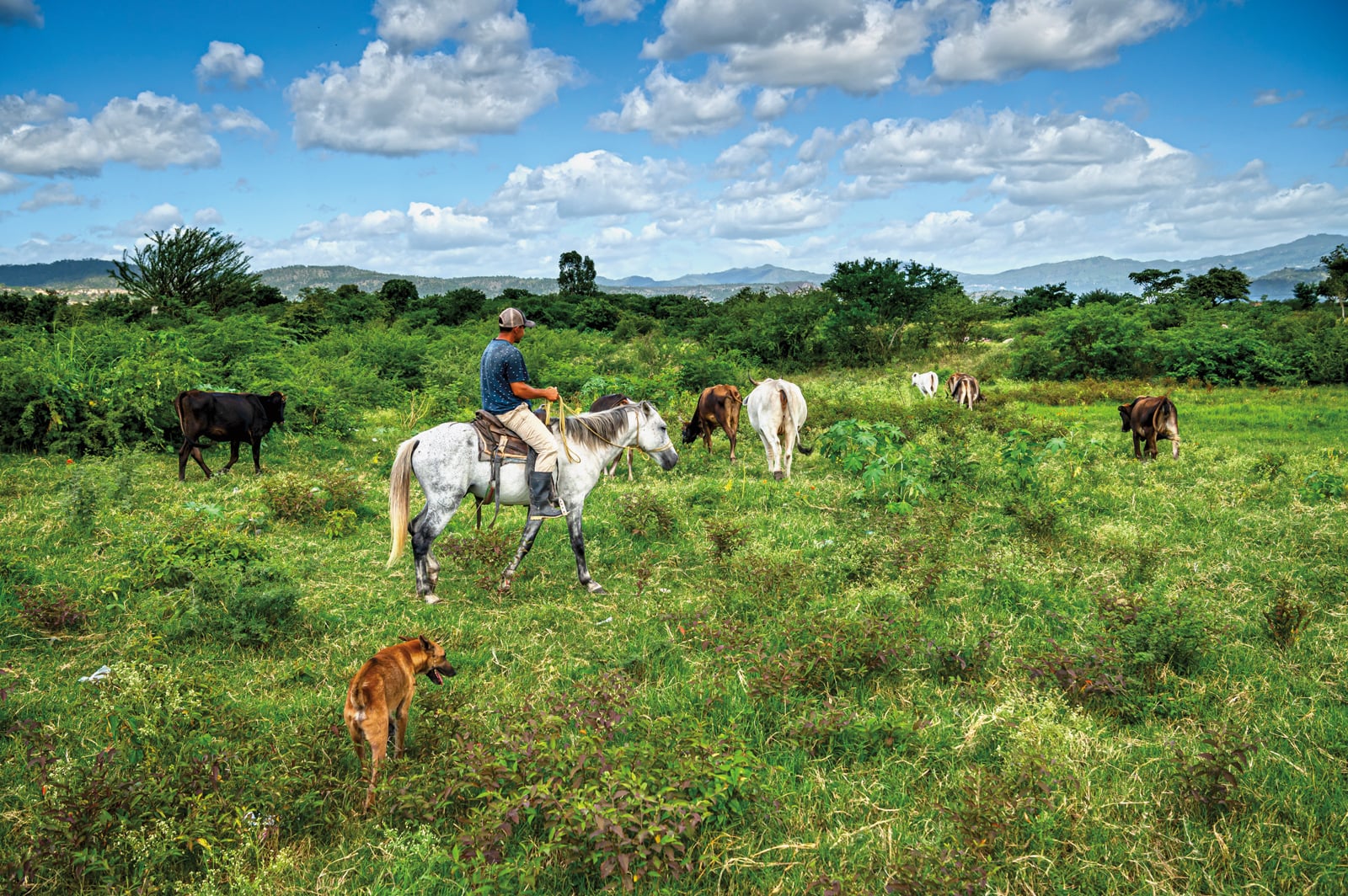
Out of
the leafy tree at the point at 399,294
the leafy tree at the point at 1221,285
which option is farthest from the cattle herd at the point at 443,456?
the leafy tree at the point at 1221,285

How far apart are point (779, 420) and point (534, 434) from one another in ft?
18.7

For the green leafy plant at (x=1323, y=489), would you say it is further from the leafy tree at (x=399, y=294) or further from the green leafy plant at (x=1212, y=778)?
the leafy tree at (x=399, y=294)

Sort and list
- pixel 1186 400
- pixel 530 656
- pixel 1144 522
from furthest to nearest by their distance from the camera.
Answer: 1. pixel 1186 400
2. pixel 1144 522
3. pixel 530 656

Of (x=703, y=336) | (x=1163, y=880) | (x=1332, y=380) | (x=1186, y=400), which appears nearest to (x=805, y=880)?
(x=1163, y=880)

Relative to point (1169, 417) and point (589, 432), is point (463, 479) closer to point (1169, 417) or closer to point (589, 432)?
point (589, 432)

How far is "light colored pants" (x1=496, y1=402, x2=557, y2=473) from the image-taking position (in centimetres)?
723

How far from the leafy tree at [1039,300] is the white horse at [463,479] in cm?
4215

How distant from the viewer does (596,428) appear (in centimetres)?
795

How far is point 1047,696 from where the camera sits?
480cm

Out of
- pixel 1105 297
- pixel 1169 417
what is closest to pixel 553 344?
pixel 1169 417

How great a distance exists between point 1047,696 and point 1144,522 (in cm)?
513

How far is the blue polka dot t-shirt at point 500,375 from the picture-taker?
7.08m

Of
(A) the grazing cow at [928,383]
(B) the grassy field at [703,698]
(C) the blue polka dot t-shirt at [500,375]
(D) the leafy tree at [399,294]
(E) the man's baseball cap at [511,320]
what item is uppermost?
(D) the leafy tree at [399,294]

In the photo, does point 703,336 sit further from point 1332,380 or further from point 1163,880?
point 1163,880
